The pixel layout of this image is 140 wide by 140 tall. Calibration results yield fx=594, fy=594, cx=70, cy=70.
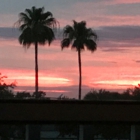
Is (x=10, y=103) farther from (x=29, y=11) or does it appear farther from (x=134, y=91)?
(x=134, y=91)

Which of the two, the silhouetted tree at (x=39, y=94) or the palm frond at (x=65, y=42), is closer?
the silhouetted tree at (x=39, y=94)

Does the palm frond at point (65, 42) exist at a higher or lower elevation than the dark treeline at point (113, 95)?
higher

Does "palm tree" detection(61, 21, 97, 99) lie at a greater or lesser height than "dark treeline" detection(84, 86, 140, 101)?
greater

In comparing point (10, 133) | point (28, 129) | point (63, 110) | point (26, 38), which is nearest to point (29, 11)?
point (26, 38)

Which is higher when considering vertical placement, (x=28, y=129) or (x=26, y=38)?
(x=26, y=38)

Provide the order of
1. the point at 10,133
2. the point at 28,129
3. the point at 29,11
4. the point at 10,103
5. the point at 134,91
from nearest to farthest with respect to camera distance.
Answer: the point at 10,103 < the point at 28,129 < the point at 10,133 < the point at 29,11 < the point at 134,91

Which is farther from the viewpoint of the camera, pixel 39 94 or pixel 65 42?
pixel 65 42

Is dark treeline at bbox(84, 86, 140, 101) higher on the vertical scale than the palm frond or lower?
lower

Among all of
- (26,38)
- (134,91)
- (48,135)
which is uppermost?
(26,38)

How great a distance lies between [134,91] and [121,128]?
1254 cm

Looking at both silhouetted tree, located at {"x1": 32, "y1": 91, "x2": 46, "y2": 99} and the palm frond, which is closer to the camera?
silhouetted tree, located at {"x1": 32, "y1": 91, "x2": 46, "y2": 99}

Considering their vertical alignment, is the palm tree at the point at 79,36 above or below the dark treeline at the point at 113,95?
above

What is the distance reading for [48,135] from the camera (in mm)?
62812

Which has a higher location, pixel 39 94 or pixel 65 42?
pixel 65 42
